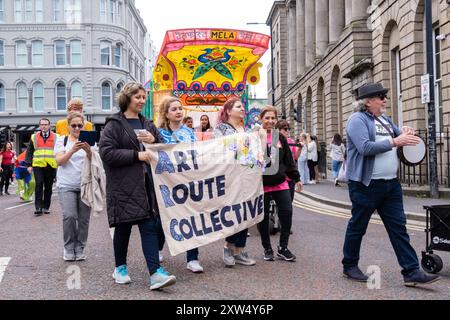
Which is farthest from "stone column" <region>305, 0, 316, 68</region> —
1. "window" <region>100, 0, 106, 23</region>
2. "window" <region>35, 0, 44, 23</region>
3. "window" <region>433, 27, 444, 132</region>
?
"window" <region>35, 0, 44, 23</region>

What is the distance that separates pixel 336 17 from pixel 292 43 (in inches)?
704

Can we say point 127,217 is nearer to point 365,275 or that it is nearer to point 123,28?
point 365,275

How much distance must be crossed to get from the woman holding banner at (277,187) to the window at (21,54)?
4825 centimetres

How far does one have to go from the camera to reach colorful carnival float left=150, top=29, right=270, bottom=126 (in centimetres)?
1084

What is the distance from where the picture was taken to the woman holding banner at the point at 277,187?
6387 millimetres

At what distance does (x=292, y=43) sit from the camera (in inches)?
1916

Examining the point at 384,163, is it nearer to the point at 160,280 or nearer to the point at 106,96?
the point at 160,280

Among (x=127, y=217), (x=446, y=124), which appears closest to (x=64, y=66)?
(x=446, y=124)

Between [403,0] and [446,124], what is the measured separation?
5132mm

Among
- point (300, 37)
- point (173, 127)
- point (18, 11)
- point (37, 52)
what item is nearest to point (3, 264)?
point (173, 127)

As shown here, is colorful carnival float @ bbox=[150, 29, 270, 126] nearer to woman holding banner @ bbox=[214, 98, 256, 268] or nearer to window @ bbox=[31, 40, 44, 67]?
woman holding banner @ bbox=[214, 98, 256, 268]

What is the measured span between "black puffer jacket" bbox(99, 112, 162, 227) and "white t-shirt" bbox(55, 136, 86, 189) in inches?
61.1

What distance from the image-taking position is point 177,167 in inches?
222
